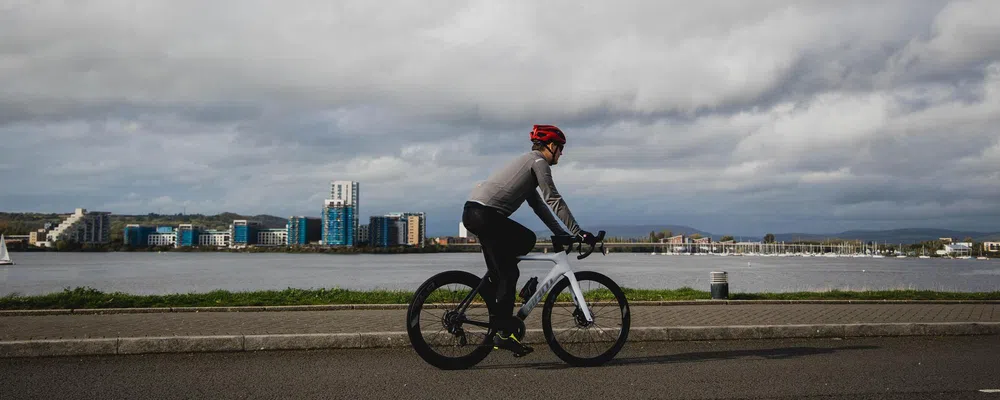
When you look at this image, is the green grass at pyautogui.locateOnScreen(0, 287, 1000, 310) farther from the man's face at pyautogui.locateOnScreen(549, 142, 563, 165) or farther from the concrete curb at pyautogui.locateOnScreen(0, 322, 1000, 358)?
the man's face at pyautogui.locateOnScreen(549, 142, 563, 165)

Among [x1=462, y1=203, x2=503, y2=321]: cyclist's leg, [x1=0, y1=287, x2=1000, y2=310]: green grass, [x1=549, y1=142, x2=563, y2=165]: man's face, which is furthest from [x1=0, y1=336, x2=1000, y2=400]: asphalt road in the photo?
[x1=0, y1=287, x2=1000, y2=310]: green grass

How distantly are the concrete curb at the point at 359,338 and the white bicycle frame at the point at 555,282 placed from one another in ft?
4.73

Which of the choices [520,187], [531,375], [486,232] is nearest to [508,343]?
[531,375]

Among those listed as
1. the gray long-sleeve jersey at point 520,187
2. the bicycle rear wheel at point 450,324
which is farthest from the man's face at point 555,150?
the bicycle rear wheel at point 450,324

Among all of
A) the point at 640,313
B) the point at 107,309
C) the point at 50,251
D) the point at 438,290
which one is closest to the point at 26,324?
the point at 107,309

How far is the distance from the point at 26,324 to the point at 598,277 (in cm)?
708

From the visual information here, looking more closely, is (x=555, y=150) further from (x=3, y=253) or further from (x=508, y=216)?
(x=3, y=253)

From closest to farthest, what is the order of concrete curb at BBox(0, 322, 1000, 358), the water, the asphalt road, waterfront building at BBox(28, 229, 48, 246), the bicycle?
1. the asphalt road
2. the bicycle
3. concrete curb at BBox(0, 322, 1000, 358)
4. the water
5. waterfront building at BBox(28, 229, 48, 246)

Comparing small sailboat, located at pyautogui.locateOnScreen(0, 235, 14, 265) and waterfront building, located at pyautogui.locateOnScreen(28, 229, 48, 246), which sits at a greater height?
waterfront building, located at pyautogui.locateOnScreen(28, 229, 48, 246)

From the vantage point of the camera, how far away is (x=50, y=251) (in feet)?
625

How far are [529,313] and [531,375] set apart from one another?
0.63 metres

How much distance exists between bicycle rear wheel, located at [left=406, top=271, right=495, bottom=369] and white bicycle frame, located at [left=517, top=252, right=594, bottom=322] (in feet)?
1.29

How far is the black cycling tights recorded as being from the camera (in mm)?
6430

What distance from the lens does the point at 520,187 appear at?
21.3ft
